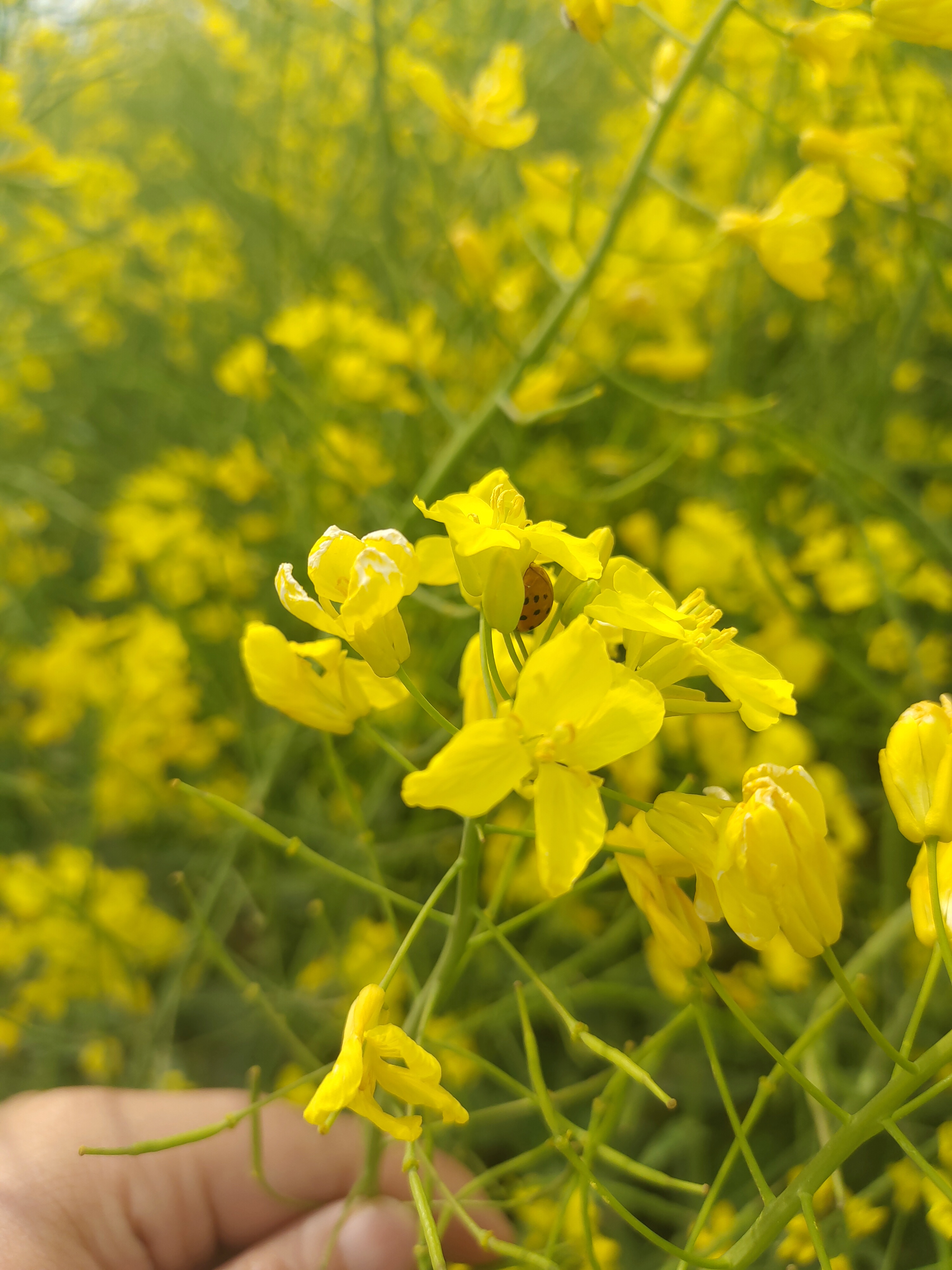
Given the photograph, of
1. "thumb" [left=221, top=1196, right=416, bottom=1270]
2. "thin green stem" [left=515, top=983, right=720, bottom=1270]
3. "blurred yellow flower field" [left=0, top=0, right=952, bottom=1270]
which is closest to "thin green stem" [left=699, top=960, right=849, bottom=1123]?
"blurred yellow flower field" [left=0, top=0, right=952, bottom=1270]

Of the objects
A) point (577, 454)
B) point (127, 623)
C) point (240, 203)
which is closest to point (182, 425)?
point (240, 203)

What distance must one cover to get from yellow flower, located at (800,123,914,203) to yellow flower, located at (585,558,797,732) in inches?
23.6

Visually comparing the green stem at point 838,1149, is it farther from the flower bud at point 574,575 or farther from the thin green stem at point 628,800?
the flower bud at point 574,575

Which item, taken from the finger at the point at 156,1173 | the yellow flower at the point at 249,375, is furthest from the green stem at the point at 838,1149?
the yellow flower at the point at 249,375

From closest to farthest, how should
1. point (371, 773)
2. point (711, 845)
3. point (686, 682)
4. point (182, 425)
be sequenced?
1. point (711, 845)
2. point (686, 682)
3. point (371, 773)
4. point (182, 425)

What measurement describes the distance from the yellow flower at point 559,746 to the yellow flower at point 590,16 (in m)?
0.66

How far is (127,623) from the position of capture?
1.59m

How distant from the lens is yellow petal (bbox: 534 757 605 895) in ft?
1.38

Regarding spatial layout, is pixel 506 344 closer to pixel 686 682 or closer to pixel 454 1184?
pixel 686 682

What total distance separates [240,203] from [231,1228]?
197 cm

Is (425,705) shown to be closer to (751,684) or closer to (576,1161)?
(751,684)

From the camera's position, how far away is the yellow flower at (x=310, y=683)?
576 mm

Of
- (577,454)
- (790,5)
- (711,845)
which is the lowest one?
(577,454)

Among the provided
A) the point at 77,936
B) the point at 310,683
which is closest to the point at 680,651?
the point at 310,683
